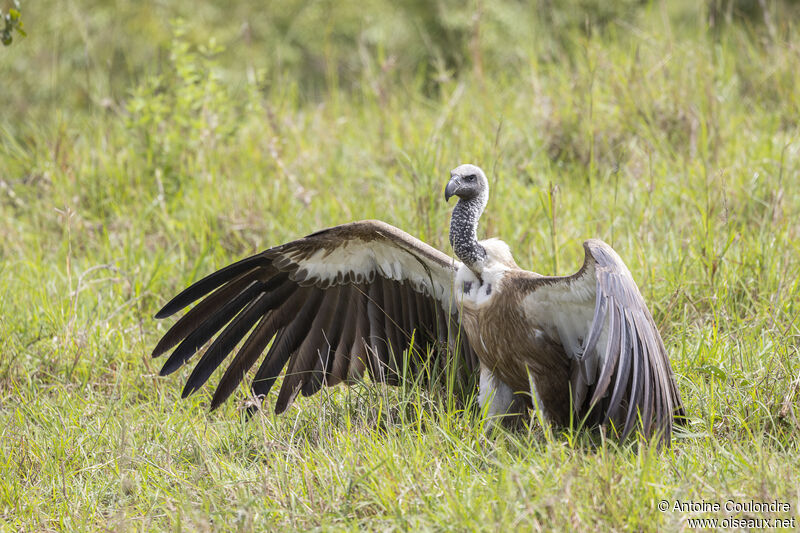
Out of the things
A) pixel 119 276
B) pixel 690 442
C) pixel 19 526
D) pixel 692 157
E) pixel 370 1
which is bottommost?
pixel 19 526

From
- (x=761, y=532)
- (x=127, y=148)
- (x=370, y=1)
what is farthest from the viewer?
(x=370, y=1)

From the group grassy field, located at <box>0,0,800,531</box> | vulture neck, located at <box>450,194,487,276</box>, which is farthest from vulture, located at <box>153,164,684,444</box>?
grassy field, located at <box>0,0,800,531</box>

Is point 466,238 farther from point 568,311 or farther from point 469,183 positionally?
point 568,311

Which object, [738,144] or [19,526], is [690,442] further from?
[738,144]

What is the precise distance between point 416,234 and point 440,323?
2.81 ft

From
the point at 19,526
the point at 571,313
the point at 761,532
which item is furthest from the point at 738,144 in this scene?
the point at 19,526

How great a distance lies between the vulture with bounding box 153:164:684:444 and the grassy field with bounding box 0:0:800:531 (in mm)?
159

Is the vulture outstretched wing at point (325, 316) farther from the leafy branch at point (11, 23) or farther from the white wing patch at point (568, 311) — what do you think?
the leafy branch at point (11, 23)

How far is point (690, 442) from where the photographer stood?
3139 mm

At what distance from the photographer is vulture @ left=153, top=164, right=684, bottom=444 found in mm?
2936

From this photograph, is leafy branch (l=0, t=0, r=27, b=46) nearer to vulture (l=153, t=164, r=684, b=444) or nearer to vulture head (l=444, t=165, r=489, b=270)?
vulture (l=153, t=164, r=684, b=444)

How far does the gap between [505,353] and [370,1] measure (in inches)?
235

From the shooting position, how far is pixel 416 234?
4.55 meters

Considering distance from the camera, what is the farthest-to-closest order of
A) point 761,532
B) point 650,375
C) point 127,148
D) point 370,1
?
point 370,1 → point 127,148 → point 650,375 → point 761,532
